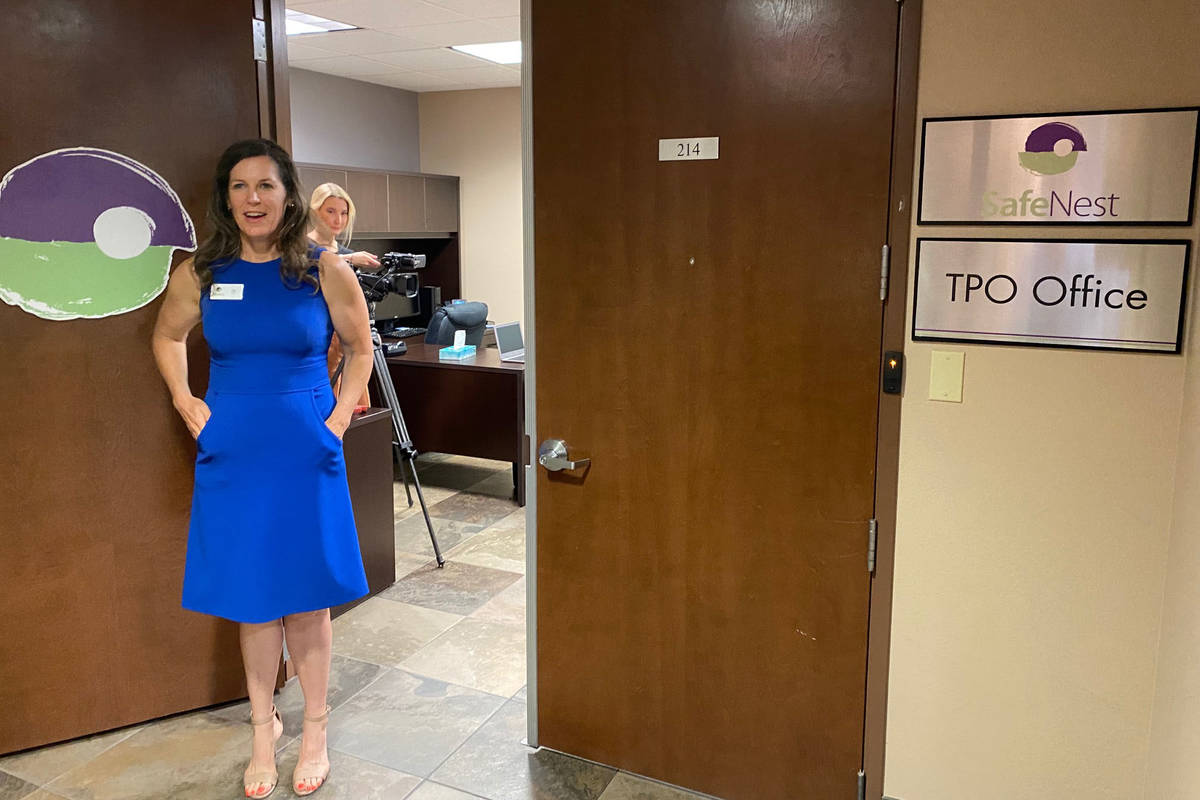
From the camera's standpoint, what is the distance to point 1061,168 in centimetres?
166

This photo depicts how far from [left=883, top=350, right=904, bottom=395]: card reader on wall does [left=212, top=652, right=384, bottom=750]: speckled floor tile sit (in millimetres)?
1865

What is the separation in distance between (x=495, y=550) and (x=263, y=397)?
203 centimetres

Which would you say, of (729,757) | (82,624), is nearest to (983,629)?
(729,757)

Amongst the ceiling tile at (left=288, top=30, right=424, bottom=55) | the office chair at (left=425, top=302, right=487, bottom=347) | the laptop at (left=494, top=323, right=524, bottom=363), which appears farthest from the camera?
the office chair at (left=425, top=302, right=487, bottom=347)

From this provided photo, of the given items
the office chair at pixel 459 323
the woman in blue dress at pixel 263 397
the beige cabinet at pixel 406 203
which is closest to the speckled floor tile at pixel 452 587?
the woman in blue dress at pixel 263 397

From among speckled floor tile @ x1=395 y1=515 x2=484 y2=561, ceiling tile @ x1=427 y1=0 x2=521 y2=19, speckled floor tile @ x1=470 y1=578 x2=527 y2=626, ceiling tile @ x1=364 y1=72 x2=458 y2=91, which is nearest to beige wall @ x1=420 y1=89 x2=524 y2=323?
ceiling tile @ x1=364 y1=72 x2=458 y2=91

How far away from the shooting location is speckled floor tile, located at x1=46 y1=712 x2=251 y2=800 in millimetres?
2232

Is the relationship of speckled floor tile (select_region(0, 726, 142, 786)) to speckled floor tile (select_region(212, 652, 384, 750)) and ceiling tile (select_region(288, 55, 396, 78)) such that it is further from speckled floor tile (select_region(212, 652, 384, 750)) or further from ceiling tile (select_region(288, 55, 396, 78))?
ceiling tile (select_region(288, 55, 396, 78))

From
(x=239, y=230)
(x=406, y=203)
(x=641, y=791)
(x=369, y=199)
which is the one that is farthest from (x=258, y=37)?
(x=406, y=203)

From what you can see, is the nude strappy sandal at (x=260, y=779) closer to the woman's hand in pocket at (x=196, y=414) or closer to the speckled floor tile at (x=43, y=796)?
the speckled floor tile at (x=43, y=796)

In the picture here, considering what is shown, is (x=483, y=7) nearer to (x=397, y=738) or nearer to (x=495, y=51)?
(x=495, y=51)

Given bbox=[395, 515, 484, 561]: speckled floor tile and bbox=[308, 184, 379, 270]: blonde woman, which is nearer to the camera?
bbox=[308, 184, 379, 270]: blonde woman

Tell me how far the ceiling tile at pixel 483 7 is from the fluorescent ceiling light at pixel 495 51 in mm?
652

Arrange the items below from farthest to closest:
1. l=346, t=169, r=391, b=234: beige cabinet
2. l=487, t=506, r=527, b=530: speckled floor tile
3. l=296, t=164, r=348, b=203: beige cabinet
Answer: l=346, t=169, r=391, b=234: beige cabinet < l=296, t=164, r=348, b=203: beige cabinet < l=487, t=506, r=527, b=530: speckled floor tile
